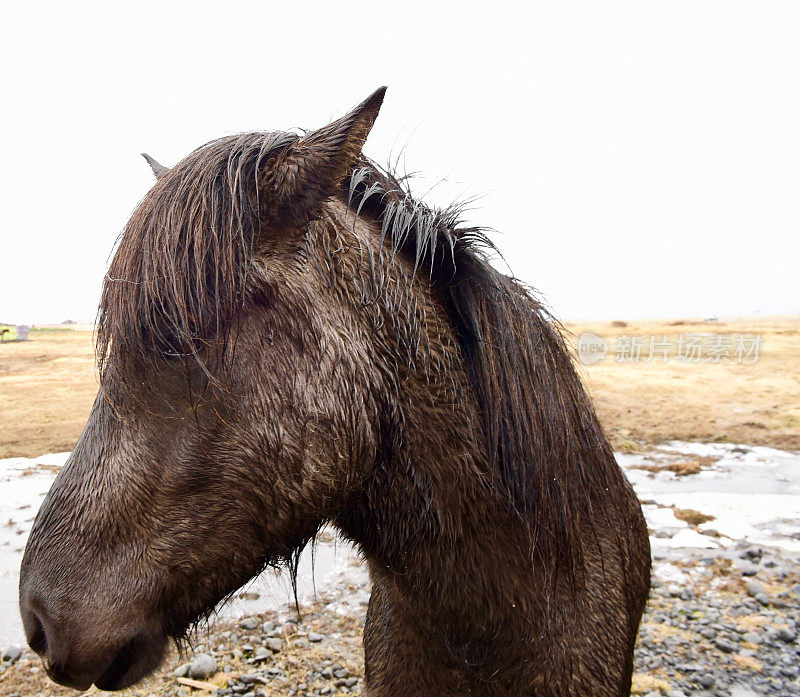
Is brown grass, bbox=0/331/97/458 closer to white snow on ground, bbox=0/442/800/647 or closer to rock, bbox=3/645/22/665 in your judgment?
white snow on ground, bbox=0/442/800/647

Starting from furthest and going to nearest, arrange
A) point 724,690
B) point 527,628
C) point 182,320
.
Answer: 1. point 724,690
2. point 527,628
3. point 182,320

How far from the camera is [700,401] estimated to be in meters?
15.6

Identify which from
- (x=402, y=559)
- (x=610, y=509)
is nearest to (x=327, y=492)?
(x=402, y=559)

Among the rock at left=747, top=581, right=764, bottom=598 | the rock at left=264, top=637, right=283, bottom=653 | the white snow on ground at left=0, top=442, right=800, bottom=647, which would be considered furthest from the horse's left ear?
the rock at left=747, top=581, right=764, bottom=598

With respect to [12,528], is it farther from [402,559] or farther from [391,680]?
[402,559]

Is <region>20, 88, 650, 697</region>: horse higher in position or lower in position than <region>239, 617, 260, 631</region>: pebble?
higher

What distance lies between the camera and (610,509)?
205cm

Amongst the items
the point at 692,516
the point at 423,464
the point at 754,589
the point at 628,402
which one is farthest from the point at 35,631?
the point at 628,402

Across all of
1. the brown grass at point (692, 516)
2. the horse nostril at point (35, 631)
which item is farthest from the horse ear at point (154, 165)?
the brown grass at point (692, 516)

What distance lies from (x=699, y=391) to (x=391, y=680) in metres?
18.2

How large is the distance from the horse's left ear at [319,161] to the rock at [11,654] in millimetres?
4554

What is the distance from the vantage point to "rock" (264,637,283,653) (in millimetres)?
4133

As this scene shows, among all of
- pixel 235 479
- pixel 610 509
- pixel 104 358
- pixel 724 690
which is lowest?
pixel 724 690

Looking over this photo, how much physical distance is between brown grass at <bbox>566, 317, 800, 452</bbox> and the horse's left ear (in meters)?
6.10
